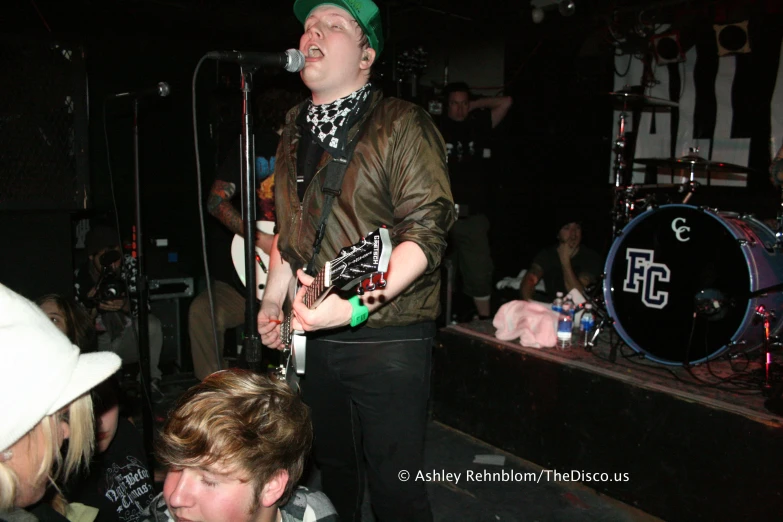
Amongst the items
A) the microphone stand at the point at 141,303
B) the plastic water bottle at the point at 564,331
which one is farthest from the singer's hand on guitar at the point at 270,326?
the plastic water bottle at the point at 564,331

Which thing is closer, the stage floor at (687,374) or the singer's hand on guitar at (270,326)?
the singer's hand on guitar at (270,326)

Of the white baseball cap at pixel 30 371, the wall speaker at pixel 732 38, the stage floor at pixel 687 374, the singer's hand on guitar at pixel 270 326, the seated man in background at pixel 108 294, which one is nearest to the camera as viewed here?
the white baseball cap at pixel 30 371

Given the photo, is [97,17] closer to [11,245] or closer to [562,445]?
[11,245]

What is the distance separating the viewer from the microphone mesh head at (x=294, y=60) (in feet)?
6.05

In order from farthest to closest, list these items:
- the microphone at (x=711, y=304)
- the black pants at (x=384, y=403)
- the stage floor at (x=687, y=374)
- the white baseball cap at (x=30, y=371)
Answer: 1. the microphone at (x=711, y=304)
2. the stage floor at (x=687, y=374)
3. the black pants at (x=384, y=403)
4. the white baseball cap at (x=30, y=371)

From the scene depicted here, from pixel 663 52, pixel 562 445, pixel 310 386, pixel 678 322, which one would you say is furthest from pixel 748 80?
pixel 310 386

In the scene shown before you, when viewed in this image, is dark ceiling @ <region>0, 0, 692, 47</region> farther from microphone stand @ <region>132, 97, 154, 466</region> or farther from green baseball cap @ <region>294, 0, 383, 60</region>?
green baseball cap @ <region>294, 0, 383, 60</region>

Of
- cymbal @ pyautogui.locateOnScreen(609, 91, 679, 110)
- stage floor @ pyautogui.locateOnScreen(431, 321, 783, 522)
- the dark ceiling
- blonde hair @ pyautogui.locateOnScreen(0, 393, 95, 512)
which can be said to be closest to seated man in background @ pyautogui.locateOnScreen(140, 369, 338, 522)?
blonde hair @ pyautogui.locateOnScreen(0, 393, 95, 512)

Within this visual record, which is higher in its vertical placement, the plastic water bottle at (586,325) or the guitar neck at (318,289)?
the guitar neck at (318,289)

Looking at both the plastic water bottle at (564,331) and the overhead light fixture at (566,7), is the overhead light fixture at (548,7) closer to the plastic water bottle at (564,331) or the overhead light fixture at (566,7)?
the overhead light fixture at (566,7)

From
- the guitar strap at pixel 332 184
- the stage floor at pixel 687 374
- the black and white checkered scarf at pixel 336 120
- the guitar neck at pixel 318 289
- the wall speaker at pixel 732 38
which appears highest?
the wall speaker at pixel 732 38

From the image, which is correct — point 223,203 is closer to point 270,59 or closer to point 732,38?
point 270,59

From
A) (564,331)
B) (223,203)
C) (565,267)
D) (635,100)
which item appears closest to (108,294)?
(223,203)

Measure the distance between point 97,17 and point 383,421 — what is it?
4.56m
